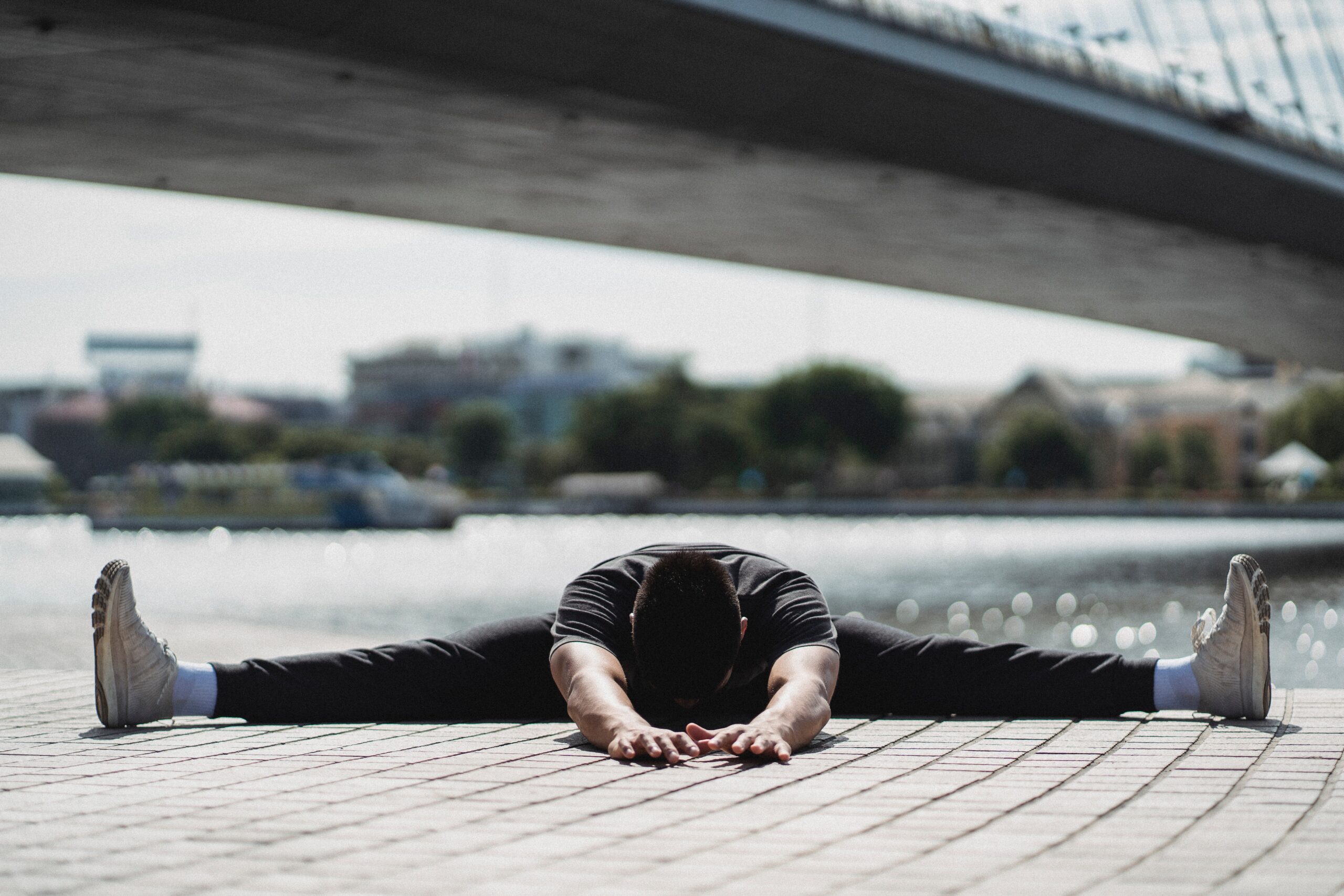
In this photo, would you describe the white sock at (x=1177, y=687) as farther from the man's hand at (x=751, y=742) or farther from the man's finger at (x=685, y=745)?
the man's finger at (x=685, y=745)

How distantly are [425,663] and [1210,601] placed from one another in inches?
654

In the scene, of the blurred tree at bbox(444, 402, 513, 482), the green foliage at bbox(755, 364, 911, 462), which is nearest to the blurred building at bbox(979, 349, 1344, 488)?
the green foliage at bbox(755, 364, 911, 462)

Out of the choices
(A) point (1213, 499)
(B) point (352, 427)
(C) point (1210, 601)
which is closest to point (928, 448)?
(A) point (1213, 499)

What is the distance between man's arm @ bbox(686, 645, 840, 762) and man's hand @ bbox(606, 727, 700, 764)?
9cm

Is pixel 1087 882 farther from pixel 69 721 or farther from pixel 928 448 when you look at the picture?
pixel 928 448

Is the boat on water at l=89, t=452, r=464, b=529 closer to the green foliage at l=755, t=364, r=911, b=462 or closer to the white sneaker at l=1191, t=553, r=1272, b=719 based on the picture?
the green foliage at l=755, t=364, r=911, b=462

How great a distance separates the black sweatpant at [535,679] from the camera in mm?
4684

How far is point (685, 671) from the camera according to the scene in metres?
3.93

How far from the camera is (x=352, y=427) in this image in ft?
461

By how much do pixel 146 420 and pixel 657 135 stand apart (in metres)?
95.3

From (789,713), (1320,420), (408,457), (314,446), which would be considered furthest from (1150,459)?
(789,713)

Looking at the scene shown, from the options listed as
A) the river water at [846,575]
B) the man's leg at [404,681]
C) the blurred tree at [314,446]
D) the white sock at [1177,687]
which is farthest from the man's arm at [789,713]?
the blurred tree at [314,446]

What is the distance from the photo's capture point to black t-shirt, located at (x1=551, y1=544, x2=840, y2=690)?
421 centimetres

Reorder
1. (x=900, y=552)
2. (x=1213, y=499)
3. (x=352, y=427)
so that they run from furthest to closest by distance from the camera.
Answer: (x=352, y=427) → (x=1213, y=499) → (x=900, y=552)
